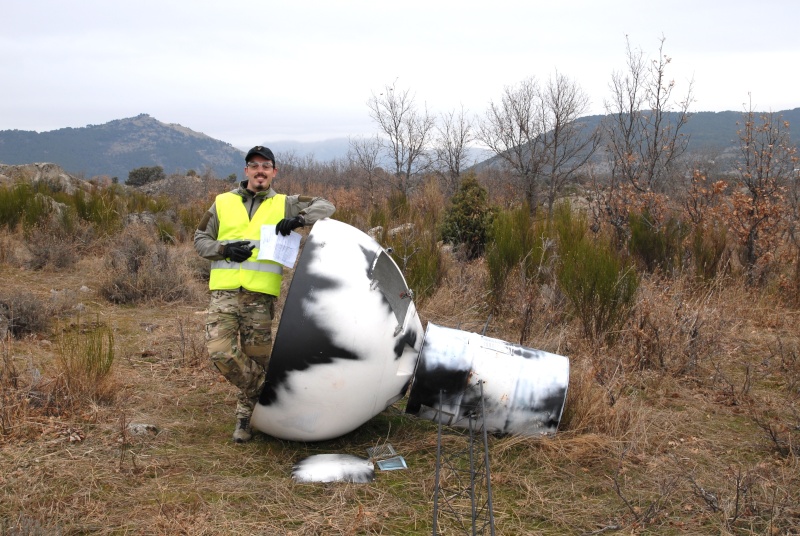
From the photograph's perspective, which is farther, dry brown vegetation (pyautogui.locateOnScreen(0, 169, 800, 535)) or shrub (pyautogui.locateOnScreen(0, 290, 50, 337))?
shrub (pyautogui.locateOnScreen(0, 290, 50, 337))

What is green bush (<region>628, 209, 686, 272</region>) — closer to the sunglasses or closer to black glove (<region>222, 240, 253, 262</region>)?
the sunglasses

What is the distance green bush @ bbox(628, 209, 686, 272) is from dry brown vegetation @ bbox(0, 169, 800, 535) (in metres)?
1.35

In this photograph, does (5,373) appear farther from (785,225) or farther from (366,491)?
(785,225)

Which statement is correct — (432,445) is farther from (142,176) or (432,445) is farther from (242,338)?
(142,176)

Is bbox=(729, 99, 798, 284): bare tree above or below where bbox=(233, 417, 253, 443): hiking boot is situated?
above

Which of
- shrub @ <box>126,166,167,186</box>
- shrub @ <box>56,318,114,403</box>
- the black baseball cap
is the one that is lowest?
shrub @ <box>56,318,114,403</box>

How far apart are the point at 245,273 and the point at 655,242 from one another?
18.0 ft

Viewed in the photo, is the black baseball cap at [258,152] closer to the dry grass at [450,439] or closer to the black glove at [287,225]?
the black glove at [287,225]

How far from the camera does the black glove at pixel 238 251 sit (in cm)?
343

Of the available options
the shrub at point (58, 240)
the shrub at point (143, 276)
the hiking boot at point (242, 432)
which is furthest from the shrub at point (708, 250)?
the shrub at point (58, 240)

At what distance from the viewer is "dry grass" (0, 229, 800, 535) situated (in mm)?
2857

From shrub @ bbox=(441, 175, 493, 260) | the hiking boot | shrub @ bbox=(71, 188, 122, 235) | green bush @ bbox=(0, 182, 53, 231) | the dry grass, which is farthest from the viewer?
shrub @ bbox=(71, 188, 122, 235)

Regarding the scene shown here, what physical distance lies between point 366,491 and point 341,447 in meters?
0.56

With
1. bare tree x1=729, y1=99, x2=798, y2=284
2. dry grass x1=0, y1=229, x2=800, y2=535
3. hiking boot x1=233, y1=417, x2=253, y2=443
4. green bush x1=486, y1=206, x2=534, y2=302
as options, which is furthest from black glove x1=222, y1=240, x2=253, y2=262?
bare tree x1=729, y1=99, x2=798, y2=284
